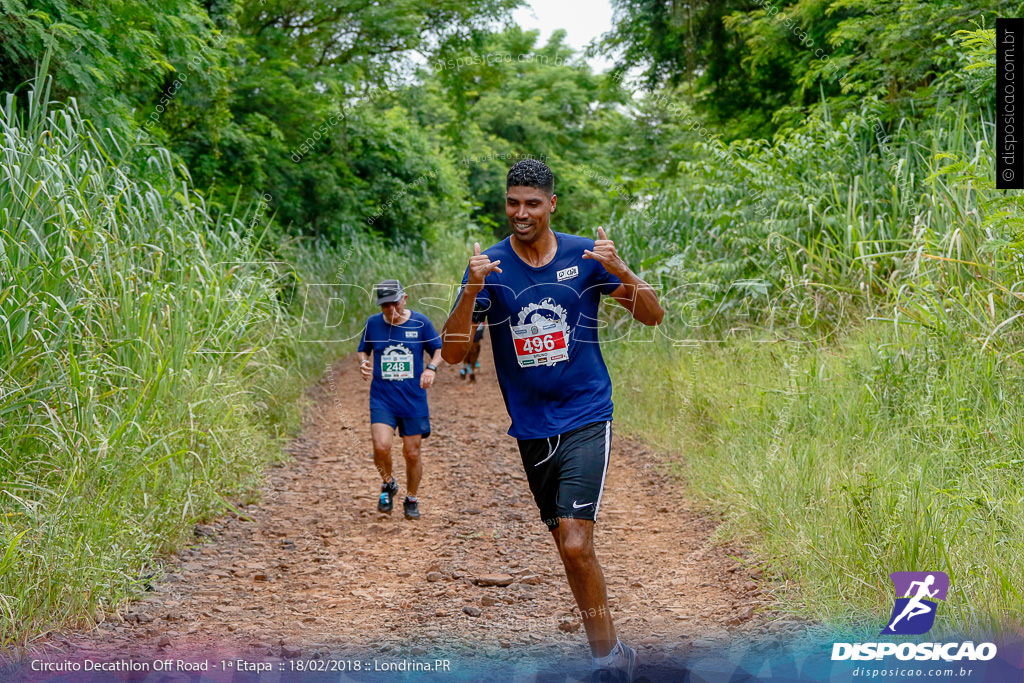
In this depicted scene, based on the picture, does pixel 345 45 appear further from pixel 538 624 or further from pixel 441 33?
pixel 538 624

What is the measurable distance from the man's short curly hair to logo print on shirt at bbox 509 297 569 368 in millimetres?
489

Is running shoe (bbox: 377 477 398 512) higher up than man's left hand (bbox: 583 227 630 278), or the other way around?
man's left hand (bbox: 583 227 630 278)

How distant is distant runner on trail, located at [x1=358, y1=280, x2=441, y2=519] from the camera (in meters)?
7.20

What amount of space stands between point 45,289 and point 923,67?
8.36 meters

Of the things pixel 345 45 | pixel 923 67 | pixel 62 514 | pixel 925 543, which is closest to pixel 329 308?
pixel 345 45

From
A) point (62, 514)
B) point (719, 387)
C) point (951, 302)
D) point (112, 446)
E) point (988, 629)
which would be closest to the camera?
point (988, 629)

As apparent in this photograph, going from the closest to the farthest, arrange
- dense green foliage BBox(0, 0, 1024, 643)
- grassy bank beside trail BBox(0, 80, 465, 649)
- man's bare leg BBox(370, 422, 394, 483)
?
grassy bank beside trail BBox(0, 80, 465, 649) < dense green foliage BBox(0, 0, 1024, 643) < man's bare leg BBox(370, 422, 394, 483)

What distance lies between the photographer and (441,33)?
19609 mm

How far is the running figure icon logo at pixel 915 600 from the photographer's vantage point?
379cm

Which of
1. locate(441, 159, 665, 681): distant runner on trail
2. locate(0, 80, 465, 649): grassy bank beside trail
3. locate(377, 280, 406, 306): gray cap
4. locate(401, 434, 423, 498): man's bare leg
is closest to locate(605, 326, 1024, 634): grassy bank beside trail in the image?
locate(441, 159, 665, 681): distant runner on trail

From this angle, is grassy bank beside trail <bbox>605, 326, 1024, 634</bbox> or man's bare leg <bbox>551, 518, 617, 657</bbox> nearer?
man's bare leg <bbox>551, 518, 617, 657</bbox>

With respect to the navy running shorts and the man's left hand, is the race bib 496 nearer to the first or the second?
the man's left hand

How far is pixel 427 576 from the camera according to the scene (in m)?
5.69

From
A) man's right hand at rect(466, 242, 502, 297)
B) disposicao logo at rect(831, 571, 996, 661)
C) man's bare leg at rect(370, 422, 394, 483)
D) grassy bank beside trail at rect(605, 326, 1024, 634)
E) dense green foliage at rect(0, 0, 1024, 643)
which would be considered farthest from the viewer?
man's bare leg at rect(370, 422, 394, 483)
